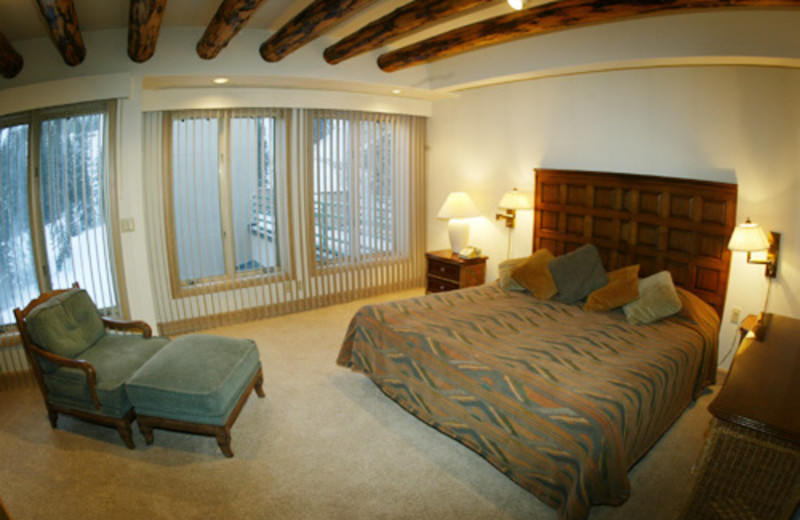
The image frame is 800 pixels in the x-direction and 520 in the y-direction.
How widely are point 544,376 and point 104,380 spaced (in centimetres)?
265

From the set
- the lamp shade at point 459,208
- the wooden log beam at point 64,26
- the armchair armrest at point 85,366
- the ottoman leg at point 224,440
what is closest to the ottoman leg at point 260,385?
the ottoman leg at point 224,440

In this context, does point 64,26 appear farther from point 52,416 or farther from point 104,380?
point 52,416

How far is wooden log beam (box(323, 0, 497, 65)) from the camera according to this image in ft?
9.32

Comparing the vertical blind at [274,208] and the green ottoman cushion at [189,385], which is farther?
the vertical blind at [274,208]

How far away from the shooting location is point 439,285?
546 cm

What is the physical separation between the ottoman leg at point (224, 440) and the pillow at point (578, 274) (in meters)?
2.70

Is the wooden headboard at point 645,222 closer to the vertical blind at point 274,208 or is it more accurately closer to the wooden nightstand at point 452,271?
the wooden nightstand at point 452,271

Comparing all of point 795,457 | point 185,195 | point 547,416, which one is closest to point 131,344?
point 185,195

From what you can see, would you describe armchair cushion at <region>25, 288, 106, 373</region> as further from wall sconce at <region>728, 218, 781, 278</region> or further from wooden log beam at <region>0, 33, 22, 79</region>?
wall sconce at <region>728, 218, 781, 278</region>

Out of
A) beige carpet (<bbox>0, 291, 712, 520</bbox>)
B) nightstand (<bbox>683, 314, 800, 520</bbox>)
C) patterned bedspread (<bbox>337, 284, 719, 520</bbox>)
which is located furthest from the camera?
beige carpet (<bbox>0, 291, 712, 520</bbox>)

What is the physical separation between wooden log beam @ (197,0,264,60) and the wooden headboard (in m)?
2.99

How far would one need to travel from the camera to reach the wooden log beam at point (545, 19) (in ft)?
8.36

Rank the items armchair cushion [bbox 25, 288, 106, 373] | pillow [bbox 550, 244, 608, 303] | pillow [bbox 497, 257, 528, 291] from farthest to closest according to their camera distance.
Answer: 1. pillow [bbox 497, 257, 528, 291]
2. pillow [bbox 550, 244, 608, 303]
3. armchair cushion [bbox 25, 288, 106, 373]

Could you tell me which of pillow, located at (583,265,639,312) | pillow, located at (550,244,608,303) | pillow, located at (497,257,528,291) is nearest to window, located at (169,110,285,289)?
pillow, located at (497,257,528,291)
